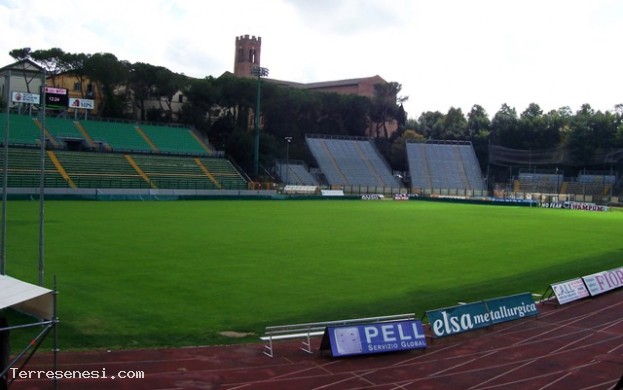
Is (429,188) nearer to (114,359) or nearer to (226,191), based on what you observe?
(226,191)

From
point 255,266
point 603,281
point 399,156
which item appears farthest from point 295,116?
point 603,281

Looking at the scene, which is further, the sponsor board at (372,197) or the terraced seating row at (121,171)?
the sponsor board at (372,197)

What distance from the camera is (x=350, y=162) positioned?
10031cm

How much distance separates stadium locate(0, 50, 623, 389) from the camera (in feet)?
42.2

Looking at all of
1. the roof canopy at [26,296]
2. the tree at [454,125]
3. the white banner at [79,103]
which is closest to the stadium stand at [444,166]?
the tree at [454,125]

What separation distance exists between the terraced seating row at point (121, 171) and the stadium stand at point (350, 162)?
20054 millimetres

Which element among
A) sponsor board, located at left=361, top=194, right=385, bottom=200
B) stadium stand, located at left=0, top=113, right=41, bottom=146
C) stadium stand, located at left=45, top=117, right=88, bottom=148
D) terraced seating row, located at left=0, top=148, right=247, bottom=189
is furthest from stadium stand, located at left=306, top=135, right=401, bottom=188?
stadium stand, located at left=0, top=113, right=41, bottom=146

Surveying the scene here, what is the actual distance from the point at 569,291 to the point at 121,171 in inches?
2260

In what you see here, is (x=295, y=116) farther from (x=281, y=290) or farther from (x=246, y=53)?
(x=281, y=290)

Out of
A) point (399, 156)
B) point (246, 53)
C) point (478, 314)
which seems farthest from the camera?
point (246, 53)

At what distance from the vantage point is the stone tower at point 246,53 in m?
155

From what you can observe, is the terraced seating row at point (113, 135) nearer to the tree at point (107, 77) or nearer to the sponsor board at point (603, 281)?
the tree at point (107, 77)

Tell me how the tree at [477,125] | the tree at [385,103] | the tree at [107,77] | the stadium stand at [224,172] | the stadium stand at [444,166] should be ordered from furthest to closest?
1. the tree at [477,125]
2. the tree at [385,103]
3. the stadium stand at [444,166]
4. the tree at [107,77]
5. the stadium stand at [224,172]

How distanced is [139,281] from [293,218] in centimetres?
2615
